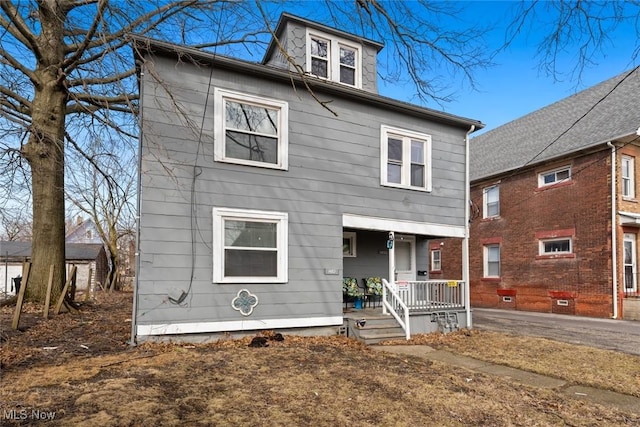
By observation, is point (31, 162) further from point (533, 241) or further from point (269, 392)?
point (533, 241)

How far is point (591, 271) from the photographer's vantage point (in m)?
13.2

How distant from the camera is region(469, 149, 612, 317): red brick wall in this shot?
42.6ft

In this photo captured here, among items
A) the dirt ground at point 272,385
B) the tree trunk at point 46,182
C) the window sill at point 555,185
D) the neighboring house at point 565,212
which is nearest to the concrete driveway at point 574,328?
the neighboring house at point 565,212

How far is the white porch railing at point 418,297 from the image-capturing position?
345 inches

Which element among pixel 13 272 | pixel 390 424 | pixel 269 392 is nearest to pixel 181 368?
pixel 269 392

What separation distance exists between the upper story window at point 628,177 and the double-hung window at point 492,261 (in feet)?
16.6

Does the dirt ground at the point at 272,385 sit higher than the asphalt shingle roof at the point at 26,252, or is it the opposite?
the asphalt shingle roof at the point at 26,252

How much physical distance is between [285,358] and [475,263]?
557 inches

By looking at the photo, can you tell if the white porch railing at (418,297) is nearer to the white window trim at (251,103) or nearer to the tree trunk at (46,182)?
the white window trim at (251,103)

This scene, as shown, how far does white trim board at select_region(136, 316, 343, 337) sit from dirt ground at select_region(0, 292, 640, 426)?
267 millimetres

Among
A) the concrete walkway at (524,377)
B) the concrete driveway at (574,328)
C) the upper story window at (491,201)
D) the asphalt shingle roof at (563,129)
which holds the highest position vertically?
the asphalt shingle roof at (563,129)

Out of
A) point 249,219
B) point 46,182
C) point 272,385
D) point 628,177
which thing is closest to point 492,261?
point 628,177

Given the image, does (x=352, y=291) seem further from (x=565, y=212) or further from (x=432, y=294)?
(x=565, y=212)

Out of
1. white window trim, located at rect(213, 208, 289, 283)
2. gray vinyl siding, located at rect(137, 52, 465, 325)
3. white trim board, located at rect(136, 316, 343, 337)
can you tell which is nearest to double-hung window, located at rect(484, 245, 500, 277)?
gray vinyl siding, located at rect(137, 52, 465, 325)
